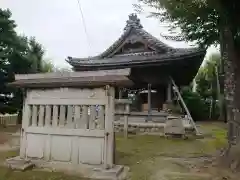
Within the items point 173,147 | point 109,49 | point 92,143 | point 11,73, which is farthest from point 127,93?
point 92,143

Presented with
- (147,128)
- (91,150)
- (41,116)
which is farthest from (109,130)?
(147,128)

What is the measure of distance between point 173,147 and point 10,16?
15.0 m

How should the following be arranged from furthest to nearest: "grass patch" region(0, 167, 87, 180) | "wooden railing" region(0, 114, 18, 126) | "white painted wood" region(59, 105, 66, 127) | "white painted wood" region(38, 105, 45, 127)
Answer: "wooden railing" region(0, 114, 18, 126) → "white painted wood" region(38, 105, 45, 127) → "white painted wood" region(59, 105, 66, 127) → "grass patch" region(0, 167, 87, 180)

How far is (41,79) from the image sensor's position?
6.28 m

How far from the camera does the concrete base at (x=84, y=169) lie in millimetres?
5305

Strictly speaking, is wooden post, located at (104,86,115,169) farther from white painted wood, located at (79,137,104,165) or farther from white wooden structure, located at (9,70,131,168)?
white painted wood, located at (79,137,104,165)

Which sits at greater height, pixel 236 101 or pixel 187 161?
pixel 236 101

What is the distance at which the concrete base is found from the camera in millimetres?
5305

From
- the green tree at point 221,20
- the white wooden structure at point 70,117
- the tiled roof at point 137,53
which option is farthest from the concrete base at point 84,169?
the tiled roof at point 137,53

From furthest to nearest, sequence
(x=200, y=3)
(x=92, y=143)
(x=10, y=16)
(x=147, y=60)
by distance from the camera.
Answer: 1. (x=10, y=16)
2. (x=147, y=60)
3. (x=200, y=3)
4. (x=92, y=143)

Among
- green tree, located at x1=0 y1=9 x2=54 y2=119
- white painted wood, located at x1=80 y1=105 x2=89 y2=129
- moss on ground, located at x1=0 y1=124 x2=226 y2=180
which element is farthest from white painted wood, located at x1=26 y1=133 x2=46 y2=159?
green tree, located at x1=0 y1=9 x2=54 y2=119

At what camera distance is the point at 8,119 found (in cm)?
1827

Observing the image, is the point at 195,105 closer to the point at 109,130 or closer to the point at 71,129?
the point at 109,130

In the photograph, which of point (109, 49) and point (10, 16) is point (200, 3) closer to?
point (109, 49)
